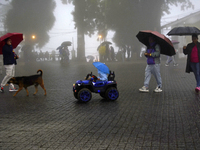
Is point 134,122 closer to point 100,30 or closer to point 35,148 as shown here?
point 35,148

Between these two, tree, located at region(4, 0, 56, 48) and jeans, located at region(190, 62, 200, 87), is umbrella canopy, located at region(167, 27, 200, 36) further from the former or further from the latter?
tree, located at region(4, 0, 56, 48)

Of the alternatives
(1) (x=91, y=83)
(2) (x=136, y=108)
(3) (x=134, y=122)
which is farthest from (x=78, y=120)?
(1) (x=91, y=83)

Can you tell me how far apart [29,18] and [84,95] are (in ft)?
169

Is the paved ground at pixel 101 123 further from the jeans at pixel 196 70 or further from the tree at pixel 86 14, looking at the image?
the tree at pixel 86 14

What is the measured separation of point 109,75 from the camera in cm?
888

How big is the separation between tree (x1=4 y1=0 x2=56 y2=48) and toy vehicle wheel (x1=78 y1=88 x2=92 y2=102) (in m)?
48.3

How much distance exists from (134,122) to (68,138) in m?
1.53

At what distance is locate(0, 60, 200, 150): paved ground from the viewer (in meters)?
4.79

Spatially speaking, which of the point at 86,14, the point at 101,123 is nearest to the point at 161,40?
the point at 101,123

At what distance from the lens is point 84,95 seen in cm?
855

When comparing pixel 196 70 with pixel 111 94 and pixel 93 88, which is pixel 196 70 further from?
pixel 93 88

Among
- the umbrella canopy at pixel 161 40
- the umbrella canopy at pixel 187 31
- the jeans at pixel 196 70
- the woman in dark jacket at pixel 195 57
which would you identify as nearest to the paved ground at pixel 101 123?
the jeans at pixel 196 70

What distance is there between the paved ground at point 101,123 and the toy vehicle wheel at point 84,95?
0.19 m

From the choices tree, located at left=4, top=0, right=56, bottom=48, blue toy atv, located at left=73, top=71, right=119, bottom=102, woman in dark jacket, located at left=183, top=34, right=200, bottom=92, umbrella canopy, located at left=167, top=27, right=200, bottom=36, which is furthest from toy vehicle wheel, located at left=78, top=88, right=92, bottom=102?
tree, located at left=4, top=0, right=56, bottom=48
